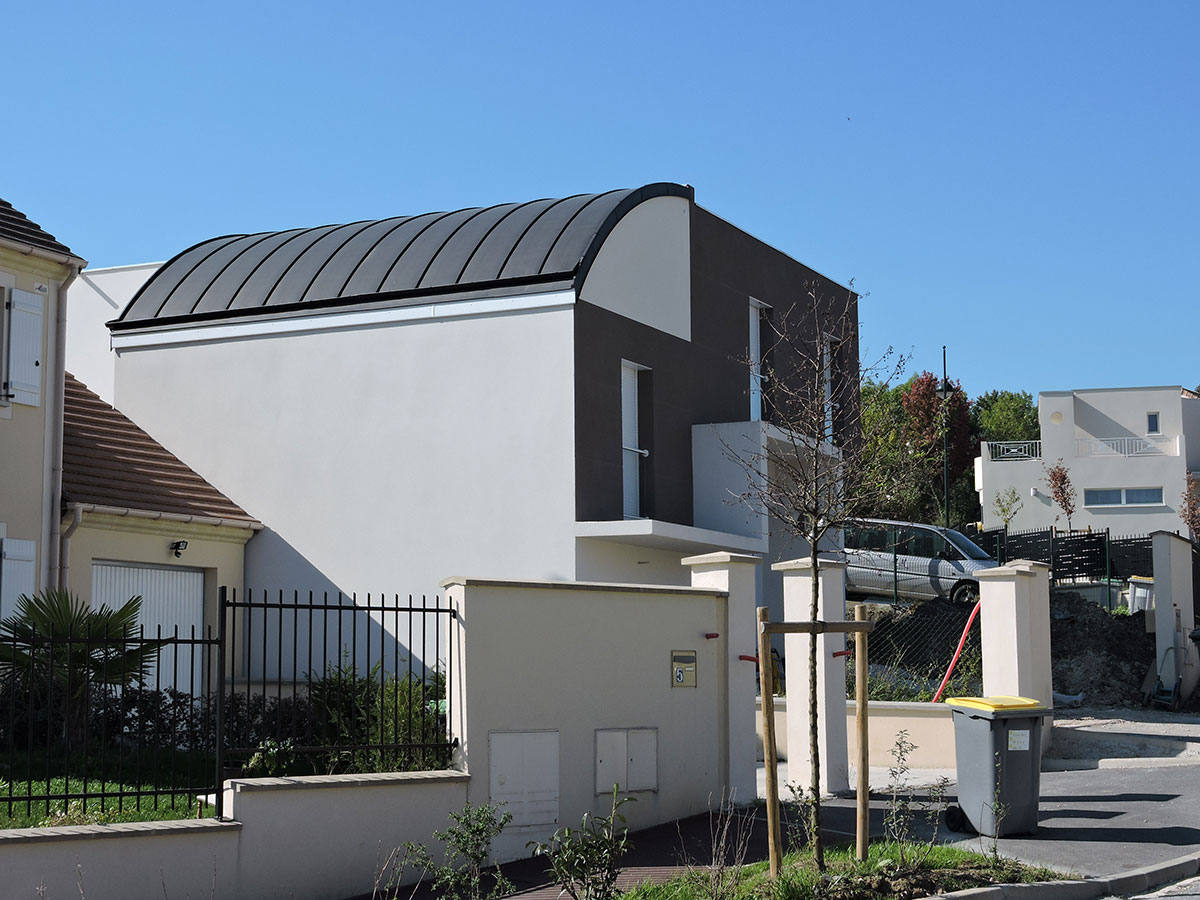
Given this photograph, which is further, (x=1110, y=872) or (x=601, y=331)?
(x=601, y=331)

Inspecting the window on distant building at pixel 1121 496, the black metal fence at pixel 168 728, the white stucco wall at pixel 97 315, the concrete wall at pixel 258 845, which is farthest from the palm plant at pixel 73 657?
the window on distant building at pixel 1121 496

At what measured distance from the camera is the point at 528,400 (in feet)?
61.2

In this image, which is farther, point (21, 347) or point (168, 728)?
point (21, 347)

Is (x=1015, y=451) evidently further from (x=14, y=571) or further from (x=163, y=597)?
(x=14, y=571)

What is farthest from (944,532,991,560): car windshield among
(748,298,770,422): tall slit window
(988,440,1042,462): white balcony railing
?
(988,440,1042,462): white balcony railing

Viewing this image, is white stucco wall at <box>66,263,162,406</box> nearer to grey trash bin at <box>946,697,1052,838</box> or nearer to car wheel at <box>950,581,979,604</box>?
grey trash bin at <box>946,697,1052,838</box>

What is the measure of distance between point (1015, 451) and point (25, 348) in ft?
157

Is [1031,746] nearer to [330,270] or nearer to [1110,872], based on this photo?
[1110,872]

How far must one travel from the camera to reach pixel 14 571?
15109 millimetres

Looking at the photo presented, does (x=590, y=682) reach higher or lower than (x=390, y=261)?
lower

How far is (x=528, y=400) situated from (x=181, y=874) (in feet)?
32.5

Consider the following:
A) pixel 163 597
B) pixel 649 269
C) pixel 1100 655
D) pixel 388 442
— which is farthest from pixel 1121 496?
pixel 163 597

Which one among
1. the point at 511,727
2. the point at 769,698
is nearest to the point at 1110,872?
the point at 769,698

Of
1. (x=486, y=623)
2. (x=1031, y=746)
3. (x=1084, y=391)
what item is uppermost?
(x=1084, y=391)
